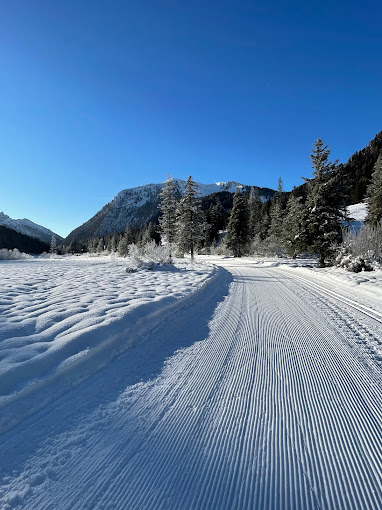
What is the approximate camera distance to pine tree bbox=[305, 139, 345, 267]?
17656mm

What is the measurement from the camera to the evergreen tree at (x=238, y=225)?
35500 millimetres

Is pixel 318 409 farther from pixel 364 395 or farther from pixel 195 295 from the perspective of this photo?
pixel 195 295

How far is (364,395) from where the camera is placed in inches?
99.3

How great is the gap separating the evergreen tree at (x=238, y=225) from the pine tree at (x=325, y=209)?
16.7 meters

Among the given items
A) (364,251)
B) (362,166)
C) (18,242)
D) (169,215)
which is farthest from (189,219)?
(18,242)

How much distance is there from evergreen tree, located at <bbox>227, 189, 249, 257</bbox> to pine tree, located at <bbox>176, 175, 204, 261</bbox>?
648cm

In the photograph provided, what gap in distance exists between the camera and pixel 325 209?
58.7ft

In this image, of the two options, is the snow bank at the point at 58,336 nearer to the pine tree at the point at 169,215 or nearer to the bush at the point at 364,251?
the bush at the point at 364,251

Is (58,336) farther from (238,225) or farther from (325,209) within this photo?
(238,225)

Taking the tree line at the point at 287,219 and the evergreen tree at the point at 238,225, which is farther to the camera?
the evergreen tree at the point at 238,225

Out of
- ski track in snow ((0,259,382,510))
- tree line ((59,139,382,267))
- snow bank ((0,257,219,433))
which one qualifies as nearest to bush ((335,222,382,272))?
tree line ((59,139,382,267))

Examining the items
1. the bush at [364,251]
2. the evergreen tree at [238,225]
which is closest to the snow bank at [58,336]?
the bush at [364,251]

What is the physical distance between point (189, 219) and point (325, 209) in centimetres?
1623

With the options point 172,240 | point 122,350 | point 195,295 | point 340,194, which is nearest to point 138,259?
point 195,295
